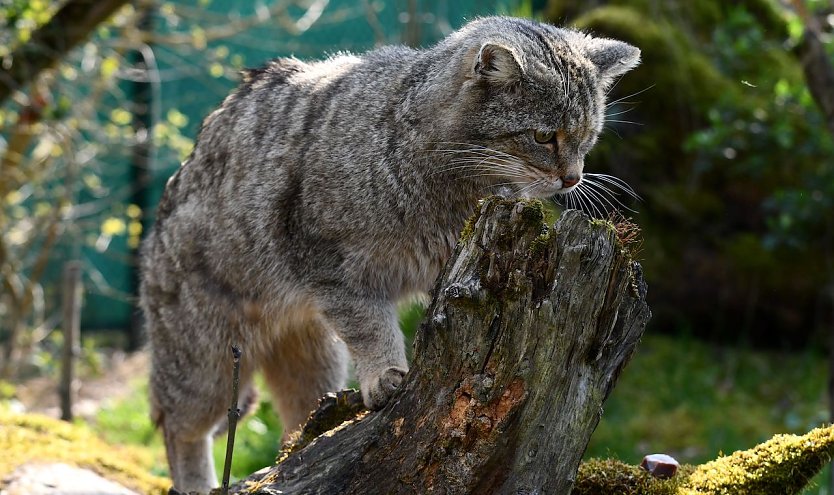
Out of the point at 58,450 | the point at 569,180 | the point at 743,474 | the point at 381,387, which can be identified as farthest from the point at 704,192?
the point at 58,450

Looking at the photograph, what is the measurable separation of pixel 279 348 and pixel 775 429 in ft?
11.2

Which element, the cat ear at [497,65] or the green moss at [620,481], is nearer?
the green moss at [620,481]

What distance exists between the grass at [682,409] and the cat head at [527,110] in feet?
8.86

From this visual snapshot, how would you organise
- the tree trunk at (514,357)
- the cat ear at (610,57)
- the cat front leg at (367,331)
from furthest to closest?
the cat ear at (610,57)
the cat front leg at (367,331)
the tree trunk at (514,357)

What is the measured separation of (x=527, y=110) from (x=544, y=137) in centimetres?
11

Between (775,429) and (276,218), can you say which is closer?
(276,218)

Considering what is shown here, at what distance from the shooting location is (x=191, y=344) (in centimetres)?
410

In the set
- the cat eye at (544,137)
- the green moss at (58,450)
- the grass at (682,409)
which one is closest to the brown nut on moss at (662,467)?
the cat eye at (544,137)

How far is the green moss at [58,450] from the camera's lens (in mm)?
3762

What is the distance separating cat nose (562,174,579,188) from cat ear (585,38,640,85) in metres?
0.46

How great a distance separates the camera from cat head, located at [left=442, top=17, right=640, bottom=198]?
313cm

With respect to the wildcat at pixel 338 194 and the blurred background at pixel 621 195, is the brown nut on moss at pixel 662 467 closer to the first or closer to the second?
the wildcat at pixel 338 194

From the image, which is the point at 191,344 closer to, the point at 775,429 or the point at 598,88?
the point at 598,88

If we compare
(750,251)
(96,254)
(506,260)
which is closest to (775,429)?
(750,251)
